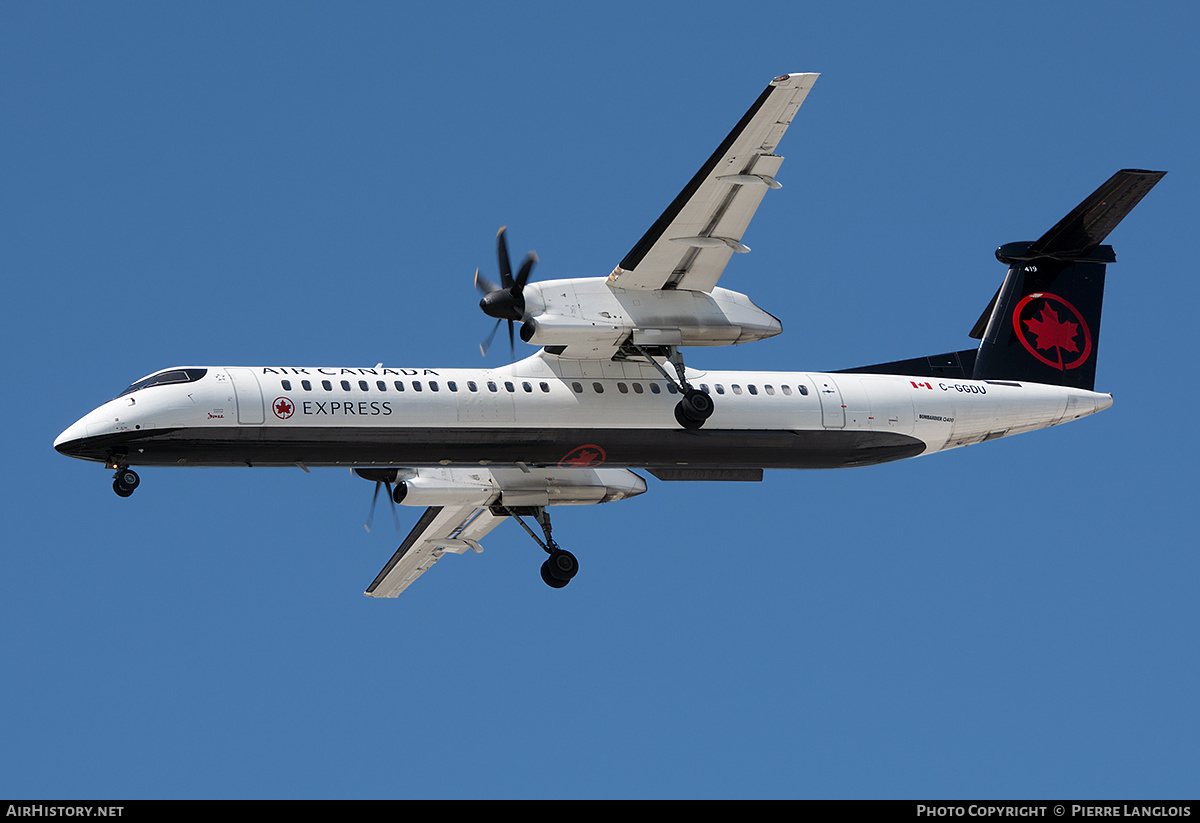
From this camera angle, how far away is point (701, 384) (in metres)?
25.1

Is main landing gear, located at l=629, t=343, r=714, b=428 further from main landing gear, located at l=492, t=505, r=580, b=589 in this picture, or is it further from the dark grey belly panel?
main landing gear, located at l=492, t=505, r=580, b=589

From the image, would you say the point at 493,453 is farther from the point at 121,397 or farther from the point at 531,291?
the point at 121,397

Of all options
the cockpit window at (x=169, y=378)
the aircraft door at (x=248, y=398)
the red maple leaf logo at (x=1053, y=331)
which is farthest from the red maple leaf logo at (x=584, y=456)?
the red maple leaf logo at (x=1053, y=331)

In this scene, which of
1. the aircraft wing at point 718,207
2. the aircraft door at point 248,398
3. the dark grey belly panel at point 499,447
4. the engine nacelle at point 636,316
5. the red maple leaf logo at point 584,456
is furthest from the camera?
the red maple leaf logo at point 584,456

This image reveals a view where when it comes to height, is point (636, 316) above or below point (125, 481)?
above

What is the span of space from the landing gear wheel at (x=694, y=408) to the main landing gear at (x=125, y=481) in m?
8.49

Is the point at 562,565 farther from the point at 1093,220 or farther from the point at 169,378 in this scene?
the point at 1093,220

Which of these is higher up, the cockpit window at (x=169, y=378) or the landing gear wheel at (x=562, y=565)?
the cockpit window at (x=169, y=378)

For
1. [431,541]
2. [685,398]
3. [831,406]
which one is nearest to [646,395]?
[685,398]

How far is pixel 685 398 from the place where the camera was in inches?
955

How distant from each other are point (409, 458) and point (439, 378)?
4.48 ft

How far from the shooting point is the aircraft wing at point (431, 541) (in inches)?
1145

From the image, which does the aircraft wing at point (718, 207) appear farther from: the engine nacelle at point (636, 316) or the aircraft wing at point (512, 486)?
the aircraft wing at point (512, 486)

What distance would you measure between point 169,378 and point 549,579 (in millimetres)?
7769
